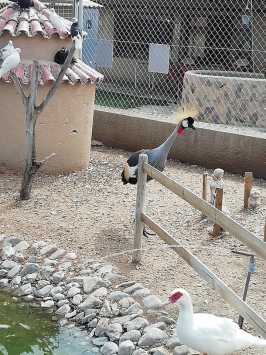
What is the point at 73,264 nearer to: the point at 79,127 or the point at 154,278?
the point at 154,278

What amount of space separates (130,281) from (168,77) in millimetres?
10437

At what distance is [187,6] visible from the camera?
14.2m

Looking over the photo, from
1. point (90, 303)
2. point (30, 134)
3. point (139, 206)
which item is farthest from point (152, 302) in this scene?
point (30, 134)

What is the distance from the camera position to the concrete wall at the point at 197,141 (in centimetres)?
782

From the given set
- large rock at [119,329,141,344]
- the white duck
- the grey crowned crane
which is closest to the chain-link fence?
the grey crowned crane

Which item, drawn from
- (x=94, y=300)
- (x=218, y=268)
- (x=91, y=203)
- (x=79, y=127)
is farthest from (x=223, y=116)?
(x=94, y=300)

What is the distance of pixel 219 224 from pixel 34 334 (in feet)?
5.79

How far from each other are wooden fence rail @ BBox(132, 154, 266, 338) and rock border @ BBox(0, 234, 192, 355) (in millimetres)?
471

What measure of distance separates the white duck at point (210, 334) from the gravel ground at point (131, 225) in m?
0.51

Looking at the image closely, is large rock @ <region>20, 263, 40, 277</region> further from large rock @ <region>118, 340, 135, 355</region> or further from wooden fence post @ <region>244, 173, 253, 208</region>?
wooden fence post @ <region>244, 173, 253, 208</region>

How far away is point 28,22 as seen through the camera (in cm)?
739

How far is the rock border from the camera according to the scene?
4.18 m

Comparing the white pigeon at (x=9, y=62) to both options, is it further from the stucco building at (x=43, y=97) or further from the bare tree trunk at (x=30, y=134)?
the stucco building at (x=43, y=97)

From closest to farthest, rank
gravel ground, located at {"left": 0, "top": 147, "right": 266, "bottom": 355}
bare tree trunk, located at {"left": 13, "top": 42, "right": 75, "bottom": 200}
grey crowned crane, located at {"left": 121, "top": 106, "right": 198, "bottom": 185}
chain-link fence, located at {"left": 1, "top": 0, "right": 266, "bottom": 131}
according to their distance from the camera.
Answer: gravel ground, located at {"left": 0, "top": 147, "right": 266, "bottom": 355} → grey crowned crane, located at {"left": 121, "top": 106, "right": 198, "bottom": 185} → bare tree trunk, located at {"left": 13, "top": 42, "right": 75, "bottom": 200} → chain-link fence, located at {"left": 1, "top": 0, "right": 266, "bottom": 131}
